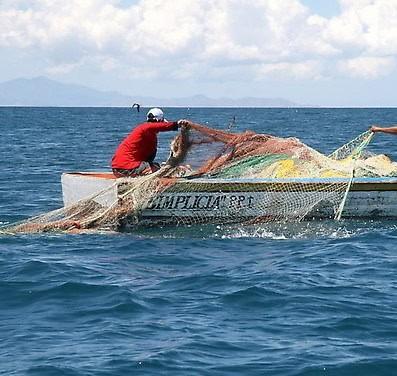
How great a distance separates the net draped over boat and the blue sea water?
1.00ft

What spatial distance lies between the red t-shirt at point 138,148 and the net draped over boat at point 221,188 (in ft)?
1.40

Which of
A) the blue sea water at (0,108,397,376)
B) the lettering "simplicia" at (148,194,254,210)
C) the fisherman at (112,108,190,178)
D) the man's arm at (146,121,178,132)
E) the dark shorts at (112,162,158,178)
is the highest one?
the man's arm at (146,121,178,132)

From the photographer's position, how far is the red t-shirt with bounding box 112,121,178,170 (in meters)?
14.2

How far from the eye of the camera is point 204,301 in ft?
29.8

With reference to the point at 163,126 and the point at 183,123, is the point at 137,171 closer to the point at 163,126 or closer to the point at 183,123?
the point at 163,126

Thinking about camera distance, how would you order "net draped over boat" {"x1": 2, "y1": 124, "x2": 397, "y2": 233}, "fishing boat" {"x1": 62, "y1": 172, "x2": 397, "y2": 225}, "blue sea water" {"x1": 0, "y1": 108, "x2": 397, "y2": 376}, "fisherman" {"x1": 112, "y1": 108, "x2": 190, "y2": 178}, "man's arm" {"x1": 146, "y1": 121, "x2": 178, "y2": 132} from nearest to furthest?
"blue sea water" {"x1": 0, "y1": 108, "x2": 397, "y2": 376}
"net draped over boat" {"x1": 2, "y1": 124, "x2": 397, "y2": 233}
"fishing boat" {"x1": 62, "y1": 172, "x2": 397, "y2": 225}
"man's arm" {"x1": 146, "y1": 121, "x2": 178, "y2": 132}
"fisherman" {"x1": 112, "y1": 108, "x2": 190, "y2": 178}

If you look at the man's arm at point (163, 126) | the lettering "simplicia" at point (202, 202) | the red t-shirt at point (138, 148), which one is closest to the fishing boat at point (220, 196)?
the lettering "simplicia" at point (202, 202)

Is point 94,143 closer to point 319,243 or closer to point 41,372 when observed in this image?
point 319,243

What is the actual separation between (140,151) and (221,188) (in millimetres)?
1530

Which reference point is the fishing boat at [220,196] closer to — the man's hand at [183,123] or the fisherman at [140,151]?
the fisherman at [140,151]

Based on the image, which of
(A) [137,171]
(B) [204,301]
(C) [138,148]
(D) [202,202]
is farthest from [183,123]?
(B) [204,301]

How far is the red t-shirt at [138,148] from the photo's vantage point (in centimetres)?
1420

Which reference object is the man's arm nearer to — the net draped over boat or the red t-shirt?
the red t-shirt

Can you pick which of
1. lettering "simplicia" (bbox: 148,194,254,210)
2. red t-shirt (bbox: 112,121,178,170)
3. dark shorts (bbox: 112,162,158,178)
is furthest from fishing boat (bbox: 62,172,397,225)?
red t-shirt (bbox: 112,121,178,170)
